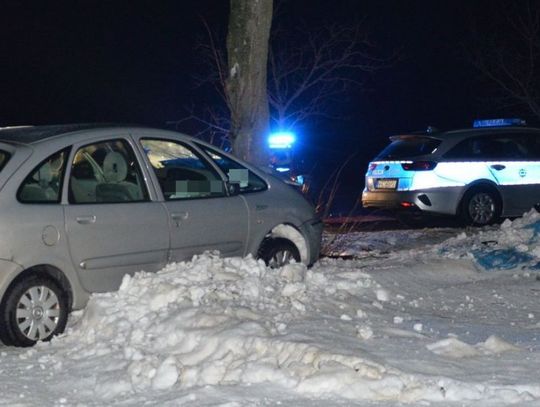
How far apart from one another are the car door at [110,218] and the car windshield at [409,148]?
724 centimetres

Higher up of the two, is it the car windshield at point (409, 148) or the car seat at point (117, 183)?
the car windshield at point (409, 148)

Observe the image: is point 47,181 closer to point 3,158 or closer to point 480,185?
point 3,158

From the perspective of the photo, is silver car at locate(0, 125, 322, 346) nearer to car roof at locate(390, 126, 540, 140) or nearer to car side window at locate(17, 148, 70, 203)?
car side window at locate(17, 148, 70, 203)

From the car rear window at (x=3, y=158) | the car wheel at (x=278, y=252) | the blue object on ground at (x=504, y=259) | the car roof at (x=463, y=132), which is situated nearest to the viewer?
the car rear window at (x=3, y=158)

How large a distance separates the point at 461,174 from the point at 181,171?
6.89 meters

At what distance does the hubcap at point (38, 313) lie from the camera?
582 centimetres

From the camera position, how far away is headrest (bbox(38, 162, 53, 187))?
20.2ft

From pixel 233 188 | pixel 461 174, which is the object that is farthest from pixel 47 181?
pixel 461 174

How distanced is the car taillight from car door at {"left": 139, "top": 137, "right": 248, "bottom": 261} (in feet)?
20.2

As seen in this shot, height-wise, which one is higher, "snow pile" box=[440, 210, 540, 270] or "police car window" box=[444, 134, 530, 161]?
"police car window" box=[444, 134, 530, 161]

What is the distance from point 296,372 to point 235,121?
546cm

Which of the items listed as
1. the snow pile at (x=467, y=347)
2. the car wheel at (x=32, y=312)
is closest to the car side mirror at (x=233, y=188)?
the car wheel at (x=32, y=312)

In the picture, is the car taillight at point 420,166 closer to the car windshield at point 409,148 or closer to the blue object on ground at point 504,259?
the car windshield at point 409,148

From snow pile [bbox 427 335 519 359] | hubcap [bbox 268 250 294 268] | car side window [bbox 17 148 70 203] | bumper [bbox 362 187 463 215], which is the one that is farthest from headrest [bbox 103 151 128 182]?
bumper [bbox 362 187 463 215]
